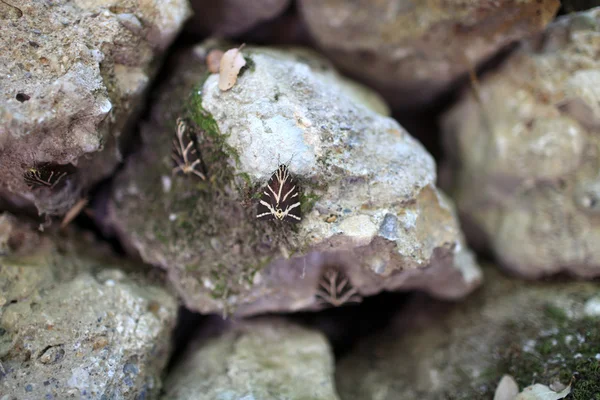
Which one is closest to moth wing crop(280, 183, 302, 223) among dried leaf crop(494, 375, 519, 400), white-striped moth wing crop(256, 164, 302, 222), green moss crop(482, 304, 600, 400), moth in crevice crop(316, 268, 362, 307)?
white-striped moth wing crop(256, 164, 302, 222)

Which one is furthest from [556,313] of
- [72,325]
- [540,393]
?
[72,325]

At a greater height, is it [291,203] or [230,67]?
[230,67]

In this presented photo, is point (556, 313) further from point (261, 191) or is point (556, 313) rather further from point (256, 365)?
point (261, 191)

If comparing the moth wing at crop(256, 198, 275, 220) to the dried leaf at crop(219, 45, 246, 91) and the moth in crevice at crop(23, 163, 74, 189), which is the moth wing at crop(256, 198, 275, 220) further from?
the moth in crevice at crop(23, 163, 74, 189)

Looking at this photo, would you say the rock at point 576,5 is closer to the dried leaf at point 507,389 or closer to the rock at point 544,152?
the rock at point 544,152

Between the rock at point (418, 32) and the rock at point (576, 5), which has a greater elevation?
the rock at point (576, 5)

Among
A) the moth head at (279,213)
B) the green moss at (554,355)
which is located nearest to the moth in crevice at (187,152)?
the moth head at (279,213)

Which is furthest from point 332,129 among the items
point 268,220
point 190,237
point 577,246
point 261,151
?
point 577,246
